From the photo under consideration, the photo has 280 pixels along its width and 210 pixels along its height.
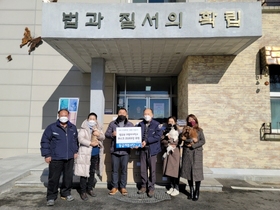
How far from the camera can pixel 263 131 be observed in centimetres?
824

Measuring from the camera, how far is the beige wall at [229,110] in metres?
8.20

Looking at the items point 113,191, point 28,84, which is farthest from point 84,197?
point 28,84

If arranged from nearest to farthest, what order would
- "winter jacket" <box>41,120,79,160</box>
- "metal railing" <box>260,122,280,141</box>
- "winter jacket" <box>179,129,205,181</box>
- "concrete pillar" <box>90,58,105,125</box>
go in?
1. "winter jacket" <box>41,120,79,160</box>
2. "winter jacket" <box>179,129,205,181</box>
3. "concrete pillar" <box>90,58,105,125</box>
4. "metal railing" <box>260,122,280,141</box>

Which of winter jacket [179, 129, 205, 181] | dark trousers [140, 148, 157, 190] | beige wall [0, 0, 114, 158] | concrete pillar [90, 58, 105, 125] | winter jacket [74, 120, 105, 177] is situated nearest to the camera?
winter jacket [74, 120, 105, 177]

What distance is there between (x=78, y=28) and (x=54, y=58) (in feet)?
17.4

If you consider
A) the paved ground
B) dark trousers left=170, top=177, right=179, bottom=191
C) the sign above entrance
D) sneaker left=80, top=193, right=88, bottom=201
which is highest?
the sign above entrance

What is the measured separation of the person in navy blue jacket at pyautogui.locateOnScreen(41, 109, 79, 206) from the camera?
458cm

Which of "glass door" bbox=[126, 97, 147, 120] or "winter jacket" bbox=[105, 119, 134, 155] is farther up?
"glass door" bbox=[126, 97, 147, 120]

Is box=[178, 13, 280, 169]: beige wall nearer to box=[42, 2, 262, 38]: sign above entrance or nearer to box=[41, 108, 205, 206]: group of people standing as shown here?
box=[42, 2, 262, 38]: sign above entrance

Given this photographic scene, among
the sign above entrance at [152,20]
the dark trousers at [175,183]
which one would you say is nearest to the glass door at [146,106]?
the sign above entrance at [152,20]

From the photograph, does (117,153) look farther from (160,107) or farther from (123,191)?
(160,107)

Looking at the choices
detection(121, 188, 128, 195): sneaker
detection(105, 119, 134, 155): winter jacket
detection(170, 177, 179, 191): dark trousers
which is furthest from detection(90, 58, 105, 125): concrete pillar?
detection(170, 177, 179, 191): dark trousers

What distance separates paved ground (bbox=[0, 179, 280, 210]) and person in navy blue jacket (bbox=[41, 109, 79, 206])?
278 millimetres

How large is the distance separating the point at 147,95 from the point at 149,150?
676cm
